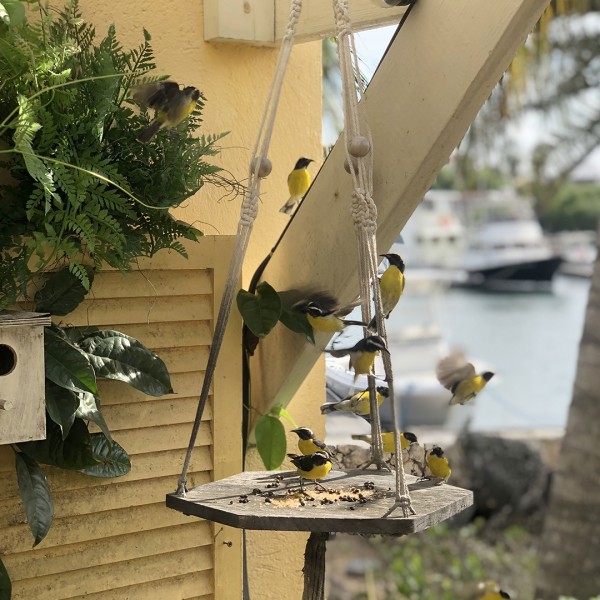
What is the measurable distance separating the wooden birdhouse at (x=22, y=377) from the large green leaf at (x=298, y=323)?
1.88 ft

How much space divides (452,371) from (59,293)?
87 centimetres

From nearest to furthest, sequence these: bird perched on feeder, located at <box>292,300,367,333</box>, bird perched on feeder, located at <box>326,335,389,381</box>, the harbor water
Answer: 1. bird perched on feeder, located at <box>326,335,389,381</box>
2. bird perched on feeder, located at <box>292,300,367,333</box>
3. the harbor water

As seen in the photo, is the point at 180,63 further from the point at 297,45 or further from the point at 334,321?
the point at 334,321

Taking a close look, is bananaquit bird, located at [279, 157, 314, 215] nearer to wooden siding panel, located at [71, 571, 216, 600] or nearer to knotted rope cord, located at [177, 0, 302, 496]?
knotted rope cord, located at [177, 0, 302, 496]

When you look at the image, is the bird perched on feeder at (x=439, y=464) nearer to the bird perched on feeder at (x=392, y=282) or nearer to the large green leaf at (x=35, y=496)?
the bird perched on feeder at (x=392, y=282)

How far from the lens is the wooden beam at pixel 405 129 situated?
5.41 ft

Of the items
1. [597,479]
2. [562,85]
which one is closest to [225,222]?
[597,479]

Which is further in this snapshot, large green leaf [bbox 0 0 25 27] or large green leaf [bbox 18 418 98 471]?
large green leaf [bbox 18 418 98 471]

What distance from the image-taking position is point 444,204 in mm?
28609

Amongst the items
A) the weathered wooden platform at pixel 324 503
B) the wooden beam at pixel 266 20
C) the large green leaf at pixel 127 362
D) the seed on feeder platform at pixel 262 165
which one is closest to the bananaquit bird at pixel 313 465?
the weathered wooden platform at pixel 324 503

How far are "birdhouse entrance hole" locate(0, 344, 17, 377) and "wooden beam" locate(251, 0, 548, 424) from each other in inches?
26.6

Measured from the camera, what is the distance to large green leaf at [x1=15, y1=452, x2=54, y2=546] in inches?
65.1

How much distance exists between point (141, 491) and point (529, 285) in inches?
1115

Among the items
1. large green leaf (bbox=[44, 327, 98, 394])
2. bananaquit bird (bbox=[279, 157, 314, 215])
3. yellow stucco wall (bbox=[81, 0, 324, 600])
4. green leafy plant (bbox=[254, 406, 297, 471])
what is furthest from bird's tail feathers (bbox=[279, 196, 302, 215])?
large green leaf (bbox=[44, 327, 98, 394])
